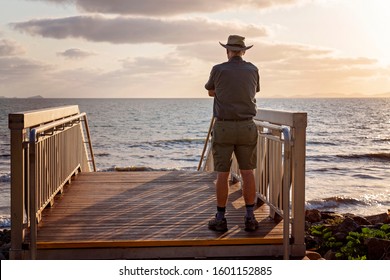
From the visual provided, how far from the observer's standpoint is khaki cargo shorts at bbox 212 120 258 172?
5543 mm

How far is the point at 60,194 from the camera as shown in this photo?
7.39 m

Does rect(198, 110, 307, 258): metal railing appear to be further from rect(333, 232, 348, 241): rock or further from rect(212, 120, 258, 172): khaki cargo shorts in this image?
rect(333, 232, 348, 241): rock

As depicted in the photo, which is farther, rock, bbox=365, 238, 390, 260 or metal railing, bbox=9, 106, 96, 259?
rock, bbox=365, 238, 390, 260

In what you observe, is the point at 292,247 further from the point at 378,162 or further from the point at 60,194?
the point at 378,162

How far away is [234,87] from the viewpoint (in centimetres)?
548

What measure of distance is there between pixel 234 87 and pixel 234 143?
504 millimetres

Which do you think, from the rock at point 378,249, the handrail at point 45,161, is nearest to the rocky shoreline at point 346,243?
the rock at point 378,249

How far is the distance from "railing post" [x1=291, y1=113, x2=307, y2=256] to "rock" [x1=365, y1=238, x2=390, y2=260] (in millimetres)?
1702

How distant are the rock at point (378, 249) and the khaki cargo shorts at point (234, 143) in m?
1.97

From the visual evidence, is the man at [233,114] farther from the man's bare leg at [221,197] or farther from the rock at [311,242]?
the rock at [311,242]

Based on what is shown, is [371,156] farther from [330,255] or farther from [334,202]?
[330,255]

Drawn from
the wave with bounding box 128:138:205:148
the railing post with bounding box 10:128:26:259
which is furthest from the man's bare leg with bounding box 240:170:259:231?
the wave with bounding box 128:138:205:148
